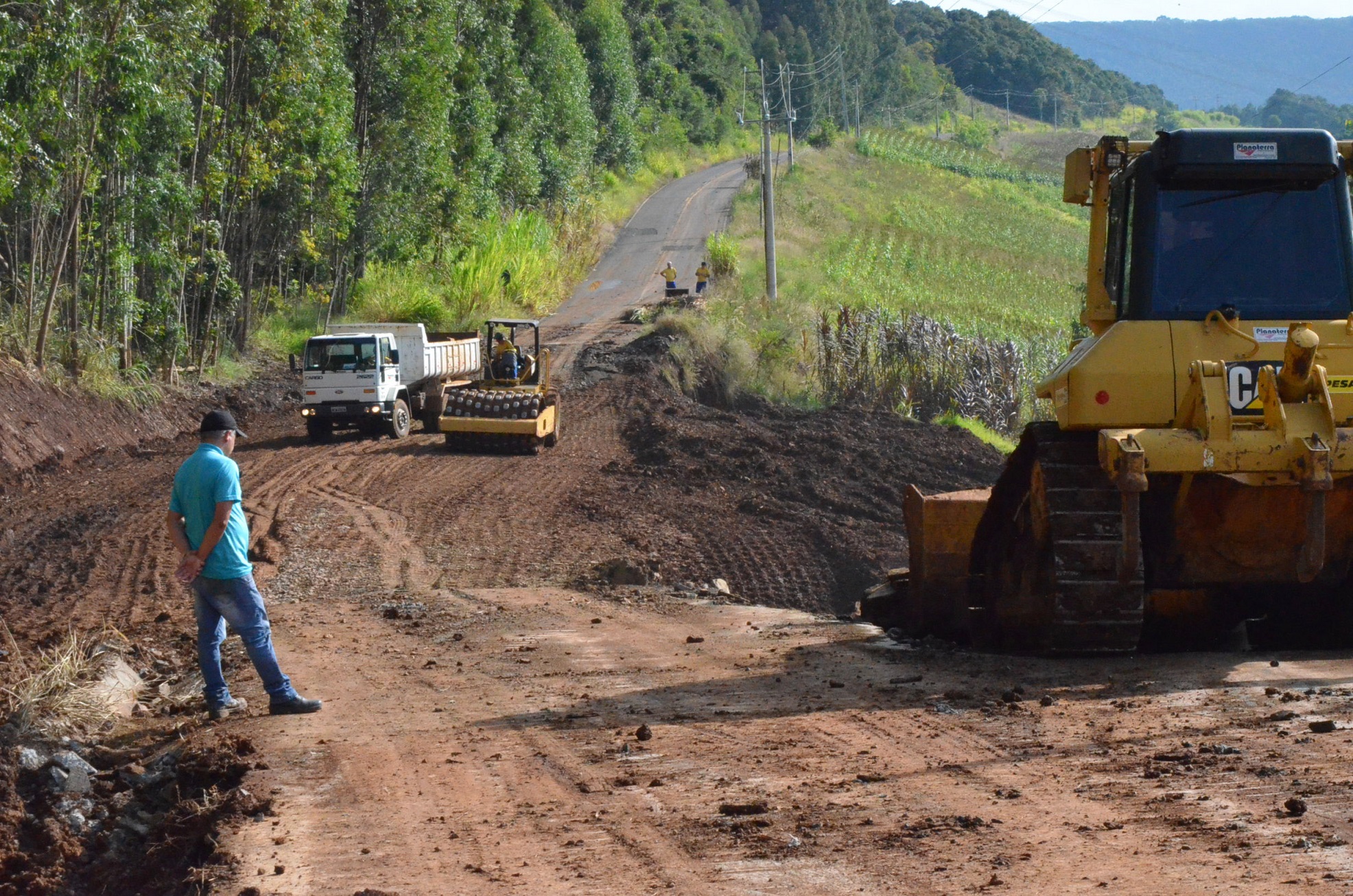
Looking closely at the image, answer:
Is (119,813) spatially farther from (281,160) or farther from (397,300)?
(397,300)

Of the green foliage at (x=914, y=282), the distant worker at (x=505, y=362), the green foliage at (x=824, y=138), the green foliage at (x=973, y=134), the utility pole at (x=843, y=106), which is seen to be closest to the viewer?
the distant worker at (x=505, y=362)

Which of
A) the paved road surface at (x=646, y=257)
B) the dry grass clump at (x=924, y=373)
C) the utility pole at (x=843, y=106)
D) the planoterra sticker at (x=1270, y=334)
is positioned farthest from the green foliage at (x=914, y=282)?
the planoterra sticker at (x=1270, y=334)

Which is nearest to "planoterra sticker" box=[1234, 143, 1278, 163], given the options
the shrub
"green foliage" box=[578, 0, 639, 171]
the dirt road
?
the dirt road

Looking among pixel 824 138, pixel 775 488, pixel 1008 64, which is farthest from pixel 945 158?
pixel 775 488

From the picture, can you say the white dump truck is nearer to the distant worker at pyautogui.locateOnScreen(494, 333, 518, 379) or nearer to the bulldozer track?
the distant worker at pyautogui.locateOnScreen(494, 333, 518, 379)

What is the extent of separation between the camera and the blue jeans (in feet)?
24.8

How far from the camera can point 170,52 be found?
2275 centimetres

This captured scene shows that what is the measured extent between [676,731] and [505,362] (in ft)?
59.5

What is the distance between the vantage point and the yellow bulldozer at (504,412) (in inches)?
905

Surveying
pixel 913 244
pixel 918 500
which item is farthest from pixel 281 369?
pixel 913 244

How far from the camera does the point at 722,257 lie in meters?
51.1

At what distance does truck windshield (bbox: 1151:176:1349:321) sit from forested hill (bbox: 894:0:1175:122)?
17832 centimetres

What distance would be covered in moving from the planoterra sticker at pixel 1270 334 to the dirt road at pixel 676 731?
192 centimetres

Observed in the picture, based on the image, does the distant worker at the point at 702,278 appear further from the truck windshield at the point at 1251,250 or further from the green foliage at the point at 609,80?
→ the truck windshield at the point at 1251,250
